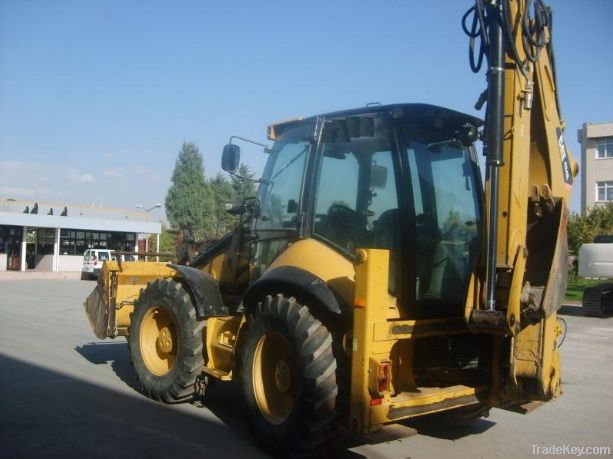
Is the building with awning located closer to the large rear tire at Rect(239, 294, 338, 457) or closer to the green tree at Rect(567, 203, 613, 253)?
the green tree at Rect(567, 203, 613, 253)

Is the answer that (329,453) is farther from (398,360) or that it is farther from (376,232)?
(376,232)

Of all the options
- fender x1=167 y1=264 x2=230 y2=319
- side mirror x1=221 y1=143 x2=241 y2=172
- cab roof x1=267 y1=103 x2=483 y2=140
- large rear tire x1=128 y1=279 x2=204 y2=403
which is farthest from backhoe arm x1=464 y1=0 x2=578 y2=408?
large rear tire x1=128 y1=279 x2=204 y2=403

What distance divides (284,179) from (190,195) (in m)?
63.6

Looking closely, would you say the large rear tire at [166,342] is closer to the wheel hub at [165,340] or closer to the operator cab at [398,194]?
the wheel hub at [165,340]

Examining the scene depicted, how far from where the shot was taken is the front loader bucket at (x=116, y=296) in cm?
735

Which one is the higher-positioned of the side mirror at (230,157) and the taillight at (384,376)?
the side mirror at (230,157)

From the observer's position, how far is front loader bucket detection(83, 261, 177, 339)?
24.1 feet

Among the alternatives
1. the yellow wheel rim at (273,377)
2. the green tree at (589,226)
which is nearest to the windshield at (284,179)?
the yellow wheel rim at (273,377)

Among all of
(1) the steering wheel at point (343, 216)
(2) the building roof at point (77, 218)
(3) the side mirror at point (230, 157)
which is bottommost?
(1) the steering wheel at point (343, 216)

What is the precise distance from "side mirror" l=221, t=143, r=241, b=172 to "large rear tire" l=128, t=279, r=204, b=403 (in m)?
1.39

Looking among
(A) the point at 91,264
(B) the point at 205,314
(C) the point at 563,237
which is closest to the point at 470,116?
(C) the point at 563,237

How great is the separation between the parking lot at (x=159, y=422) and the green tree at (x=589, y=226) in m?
22.4

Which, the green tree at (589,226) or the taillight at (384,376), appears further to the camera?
the green tree at (589,226)
